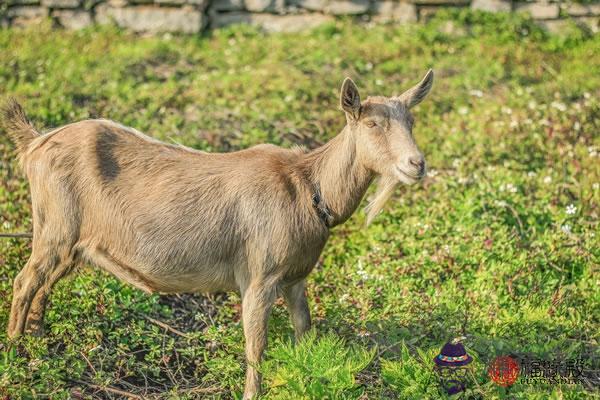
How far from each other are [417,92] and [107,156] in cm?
194

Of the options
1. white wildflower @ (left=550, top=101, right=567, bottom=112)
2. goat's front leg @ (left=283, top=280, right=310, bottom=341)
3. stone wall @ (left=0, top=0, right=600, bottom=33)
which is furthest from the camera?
stone wall @ (left=0, top=0, right=600, bottom=33)

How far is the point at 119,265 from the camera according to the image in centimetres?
488

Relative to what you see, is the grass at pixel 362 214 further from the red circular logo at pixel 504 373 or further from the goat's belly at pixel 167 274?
the goat's belly at pixel 167 274

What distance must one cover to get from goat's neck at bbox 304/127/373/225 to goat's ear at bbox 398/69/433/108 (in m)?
0.40

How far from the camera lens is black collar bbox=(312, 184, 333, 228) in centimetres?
479

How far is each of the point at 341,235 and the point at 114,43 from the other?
16.3 feet

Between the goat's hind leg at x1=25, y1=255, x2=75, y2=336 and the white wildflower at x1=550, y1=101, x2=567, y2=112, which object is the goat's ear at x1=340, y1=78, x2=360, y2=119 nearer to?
the goat's hind leg at x1=25, y1=255, x2=75, y2=336

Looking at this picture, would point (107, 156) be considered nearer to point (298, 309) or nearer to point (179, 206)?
point (179, 206)

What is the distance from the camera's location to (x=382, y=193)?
15.8 feet

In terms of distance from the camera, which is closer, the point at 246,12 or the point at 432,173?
the point at 432,173

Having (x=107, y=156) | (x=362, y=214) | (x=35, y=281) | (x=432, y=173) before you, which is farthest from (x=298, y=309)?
(x=432, y=173)

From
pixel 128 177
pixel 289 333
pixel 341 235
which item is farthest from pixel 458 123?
pixel 128 177

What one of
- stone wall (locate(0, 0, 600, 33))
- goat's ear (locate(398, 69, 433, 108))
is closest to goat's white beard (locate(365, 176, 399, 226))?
goat's ear (locate(398, 69, 433, 108))

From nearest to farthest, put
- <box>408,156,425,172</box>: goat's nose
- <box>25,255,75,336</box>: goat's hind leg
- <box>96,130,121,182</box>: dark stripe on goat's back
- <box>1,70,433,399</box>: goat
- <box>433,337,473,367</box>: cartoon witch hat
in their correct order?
1. <box>433,337,473,367</box>: cartoon witch hat
2. <box>408,156,425,172</box>: goat's nose
3. <box>1,70,433,399</box>: goat
4. <box>96,130,121,182</box>: dark stripe on goat's back
5. <box>25,255,75,336</box>: goat's hind leg
